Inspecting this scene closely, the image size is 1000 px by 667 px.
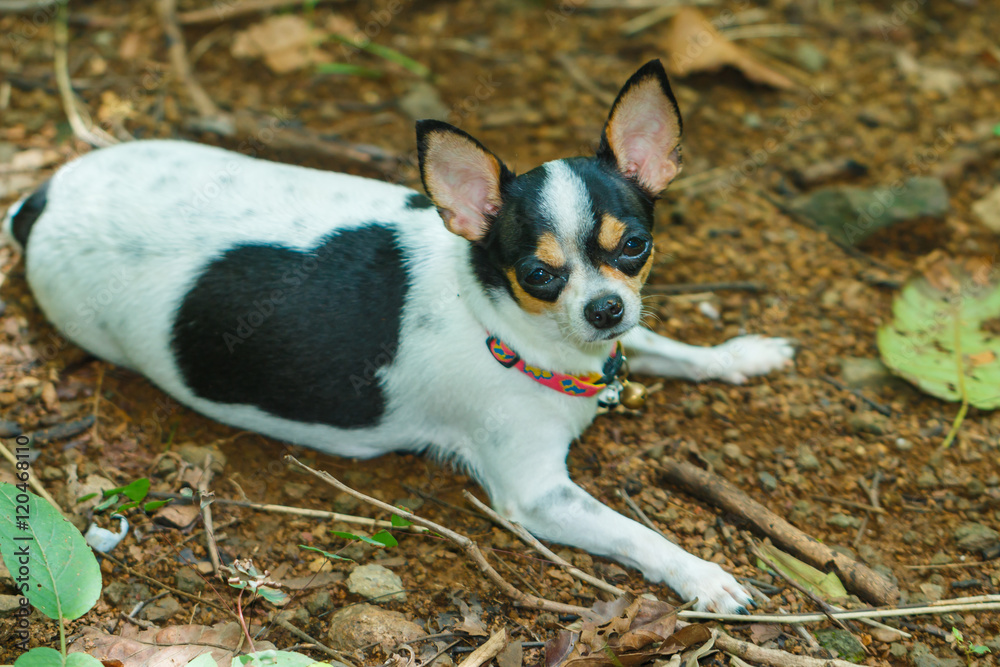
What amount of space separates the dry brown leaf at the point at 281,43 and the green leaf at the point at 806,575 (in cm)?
521

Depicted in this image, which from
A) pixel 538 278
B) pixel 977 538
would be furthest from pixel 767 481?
pixel 538 278

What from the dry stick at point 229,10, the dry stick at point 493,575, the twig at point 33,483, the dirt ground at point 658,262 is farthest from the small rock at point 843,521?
the dry stick at point 229,10

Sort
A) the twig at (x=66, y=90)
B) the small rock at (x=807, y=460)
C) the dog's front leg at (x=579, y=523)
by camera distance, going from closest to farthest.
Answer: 1. the dog's front leg at (x=579, y=523)
2. the small rock at (x=807, y=460)
3. the twig at (x=66, y=90)

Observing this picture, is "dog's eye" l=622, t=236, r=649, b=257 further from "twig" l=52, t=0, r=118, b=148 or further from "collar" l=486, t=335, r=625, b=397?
"twig" l=52, t=0, r=118, b=148

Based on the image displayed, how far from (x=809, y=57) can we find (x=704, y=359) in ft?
11.6

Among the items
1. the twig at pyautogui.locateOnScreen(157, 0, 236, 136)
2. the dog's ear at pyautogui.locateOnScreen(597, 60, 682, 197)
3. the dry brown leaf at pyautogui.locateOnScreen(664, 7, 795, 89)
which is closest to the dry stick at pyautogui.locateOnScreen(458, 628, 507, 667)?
the dog's ear at pyautogui.locateOnScreen(597, 60, 682, 197)

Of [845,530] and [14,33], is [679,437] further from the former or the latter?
[14,33]

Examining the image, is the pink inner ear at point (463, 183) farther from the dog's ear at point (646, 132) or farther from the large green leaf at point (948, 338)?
the large green leaf at point (948, 338)

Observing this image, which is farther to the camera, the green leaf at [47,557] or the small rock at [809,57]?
the small rock at [809,57]

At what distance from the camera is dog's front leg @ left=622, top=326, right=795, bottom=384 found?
4.92 meters

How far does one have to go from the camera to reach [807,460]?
14.6 ft

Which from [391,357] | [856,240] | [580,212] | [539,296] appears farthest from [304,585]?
[856,240]

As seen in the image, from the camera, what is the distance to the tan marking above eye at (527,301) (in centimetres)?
372

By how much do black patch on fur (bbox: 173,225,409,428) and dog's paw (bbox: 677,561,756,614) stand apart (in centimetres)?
175
